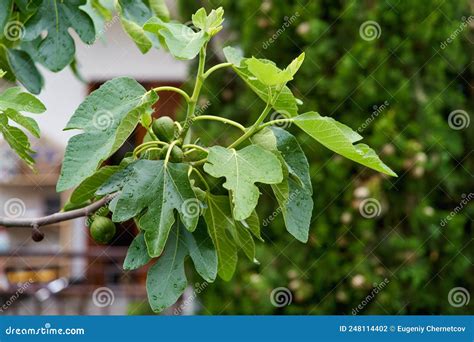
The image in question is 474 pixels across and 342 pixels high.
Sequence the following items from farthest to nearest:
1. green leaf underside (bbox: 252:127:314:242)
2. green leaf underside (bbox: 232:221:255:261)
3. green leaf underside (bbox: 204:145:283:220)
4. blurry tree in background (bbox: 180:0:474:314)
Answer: blurry tree in background (bbox: 180:0:474:314) → green leaf underside (bbox: 232:221:255:261) → green leaf underside (bbox: 252:127:314:242) → green leaf underside (bbox: 204:145:283:220)

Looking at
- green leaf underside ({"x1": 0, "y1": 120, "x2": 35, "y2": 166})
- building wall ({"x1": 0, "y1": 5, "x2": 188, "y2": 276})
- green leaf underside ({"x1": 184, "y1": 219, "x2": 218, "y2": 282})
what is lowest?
building wall ({"x1": 0, "y1": 5, "x2": 188, "y2": 276})

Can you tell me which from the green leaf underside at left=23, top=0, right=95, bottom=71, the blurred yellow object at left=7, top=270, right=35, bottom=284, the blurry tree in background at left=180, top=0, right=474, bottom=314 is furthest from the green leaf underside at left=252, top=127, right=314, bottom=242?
the blurred yellow object at left=7, top=270, right=35, bottom=284

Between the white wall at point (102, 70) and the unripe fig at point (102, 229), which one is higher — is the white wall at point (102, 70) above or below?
below

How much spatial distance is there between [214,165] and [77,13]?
61 centimetres

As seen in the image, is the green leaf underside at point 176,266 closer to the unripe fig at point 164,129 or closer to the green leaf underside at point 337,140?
the unripe fig at point 164,129

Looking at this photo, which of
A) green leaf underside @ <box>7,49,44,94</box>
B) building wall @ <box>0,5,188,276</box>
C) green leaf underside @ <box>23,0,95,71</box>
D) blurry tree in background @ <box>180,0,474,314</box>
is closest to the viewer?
green leaf underside @ <box>23,0,95,71</box>

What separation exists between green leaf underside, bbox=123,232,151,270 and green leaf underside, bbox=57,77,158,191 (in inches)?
6.9

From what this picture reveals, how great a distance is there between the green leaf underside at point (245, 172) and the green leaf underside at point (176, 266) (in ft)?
0.55

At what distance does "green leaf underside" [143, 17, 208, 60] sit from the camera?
4.04 feet

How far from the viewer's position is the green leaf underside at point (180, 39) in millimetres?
1230

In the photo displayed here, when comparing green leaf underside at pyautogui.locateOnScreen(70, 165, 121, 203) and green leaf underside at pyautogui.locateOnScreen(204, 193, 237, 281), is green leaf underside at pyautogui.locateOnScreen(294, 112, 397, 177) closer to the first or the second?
green leaf underside at pyautogui.locateOnScreen(204, 193, 237, 281)

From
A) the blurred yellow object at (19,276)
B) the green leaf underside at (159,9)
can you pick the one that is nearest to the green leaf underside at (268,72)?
the green leaf underside at (159,9)

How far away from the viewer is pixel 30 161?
4.89ft

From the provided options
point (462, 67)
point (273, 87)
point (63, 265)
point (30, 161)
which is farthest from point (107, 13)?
point (63, 265)
